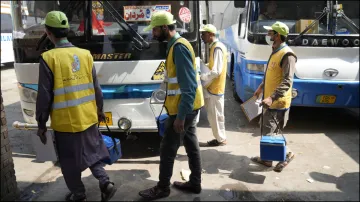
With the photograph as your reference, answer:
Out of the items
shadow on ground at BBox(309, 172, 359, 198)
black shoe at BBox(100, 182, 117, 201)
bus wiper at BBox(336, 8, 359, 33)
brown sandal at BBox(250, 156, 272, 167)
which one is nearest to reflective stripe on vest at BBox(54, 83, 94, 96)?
black shoe at BBox(100, 182, 117, 201)

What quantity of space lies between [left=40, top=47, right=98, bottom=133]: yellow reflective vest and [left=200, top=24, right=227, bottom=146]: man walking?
2.05 m

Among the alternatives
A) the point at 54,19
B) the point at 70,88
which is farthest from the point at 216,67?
the point at 54,19

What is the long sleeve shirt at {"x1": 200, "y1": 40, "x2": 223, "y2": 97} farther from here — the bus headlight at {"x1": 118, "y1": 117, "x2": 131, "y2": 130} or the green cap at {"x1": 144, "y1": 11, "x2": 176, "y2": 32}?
the green cap at {"x1": 144, "y1": 11, "x2": 176, "y2": 32}

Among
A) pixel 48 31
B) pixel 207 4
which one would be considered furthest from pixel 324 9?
pixel 48 31

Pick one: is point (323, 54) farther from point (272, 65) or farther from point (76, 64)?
point (76, 64)

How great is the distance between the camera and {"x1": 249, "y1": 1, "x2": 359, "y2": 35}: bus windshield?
5.29 meters

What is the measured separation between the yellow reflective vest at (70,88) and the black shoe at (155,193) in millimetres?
955

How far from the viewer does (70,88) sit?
2908mm

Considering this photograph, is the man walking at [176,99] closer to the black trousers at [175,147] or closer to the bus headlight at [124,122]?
the black trousers at [175,147]

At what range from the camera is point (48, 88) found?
2.83m

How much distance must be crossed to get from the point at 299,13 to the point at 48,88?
460 cm

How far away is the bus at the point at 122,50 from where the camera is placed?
415 centimetres

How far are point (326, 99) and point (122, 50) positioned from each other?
3.49 meters

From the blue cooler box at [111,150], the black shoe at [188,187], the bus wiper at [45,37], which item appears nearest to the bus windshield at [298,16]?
the bus wiper at [45,37]
